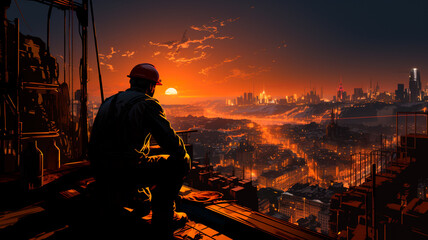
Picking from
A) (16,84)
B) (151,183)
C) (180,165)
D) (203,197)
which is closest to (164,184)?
(151,183)

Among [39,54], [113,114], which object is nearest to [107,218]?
[113,114]

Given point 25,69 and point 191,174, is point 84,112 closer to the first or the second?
point 191,174

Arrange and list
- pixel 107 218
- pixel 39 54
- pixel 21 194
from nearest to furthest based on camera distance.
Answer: pixel 107 218
pixel 21 194
pixel 39 54

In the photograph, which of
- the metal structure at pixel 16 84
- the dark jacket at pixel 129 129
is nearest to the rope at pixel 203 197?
the dark jacket at pixel 129 129

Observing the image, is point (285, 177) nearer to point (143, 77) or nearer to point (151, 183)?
point (151, 183)

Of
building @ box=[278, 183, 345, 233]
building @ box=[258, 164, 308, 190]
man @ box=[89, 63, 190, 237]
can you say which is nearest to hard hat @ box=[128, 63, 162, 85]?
man @ box=[89, 63, 190, 237]

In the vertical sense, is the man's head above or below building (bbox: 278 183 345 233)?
above

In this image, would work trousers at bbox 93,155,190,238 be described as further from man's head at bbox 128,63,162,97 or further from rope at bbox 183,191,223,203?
rope at bbox 183,191,223,203
